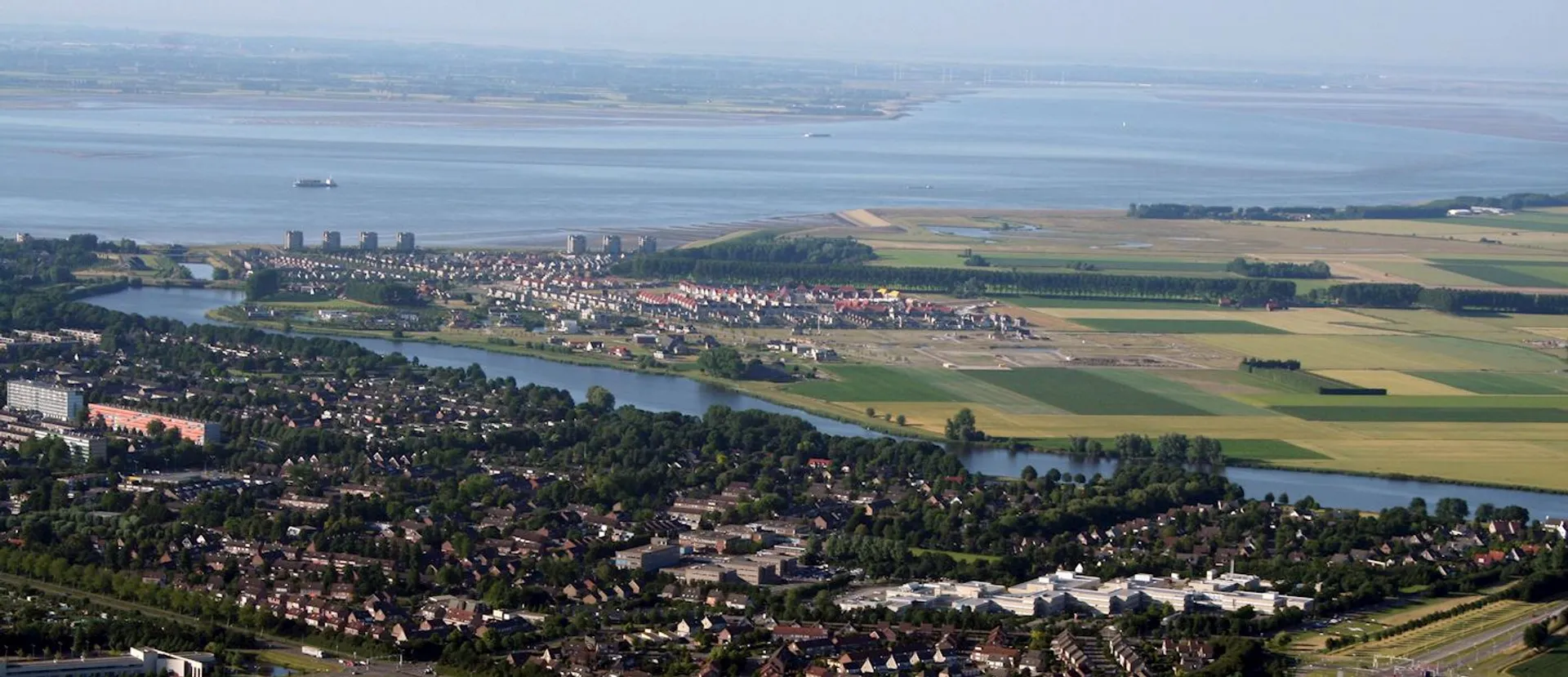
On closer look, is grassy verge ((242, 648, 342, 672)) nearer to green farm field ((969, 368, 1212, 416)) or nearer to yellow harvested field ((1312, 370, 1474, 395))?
green farm field ((969, 368, 1212, 416))

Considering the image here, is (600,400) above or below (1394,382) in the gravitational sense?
below

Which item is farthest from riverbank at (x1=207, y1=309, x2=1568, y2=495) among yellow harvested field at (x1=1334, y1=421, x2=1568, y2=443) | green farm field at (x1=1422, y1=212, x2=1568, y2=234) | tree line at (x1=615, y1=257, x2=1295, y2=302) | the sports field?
green farm field at (x1=1422, y1=212, x2=1568, y2=234)

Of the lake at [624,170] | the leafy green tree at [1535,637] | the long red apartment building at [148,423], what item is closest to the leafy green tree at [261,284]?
the lake at [624,170]

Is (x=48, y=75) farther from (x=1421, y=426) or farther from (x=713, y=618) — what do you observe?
(x=713, y=618)

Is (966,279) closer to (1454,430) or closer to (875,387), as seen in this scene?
(875,387)

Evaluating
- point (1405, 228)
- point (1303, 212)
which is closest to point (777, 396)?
point (1405, 228)

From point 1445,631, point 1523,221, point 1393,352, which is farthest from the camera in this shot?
point 1523,221
